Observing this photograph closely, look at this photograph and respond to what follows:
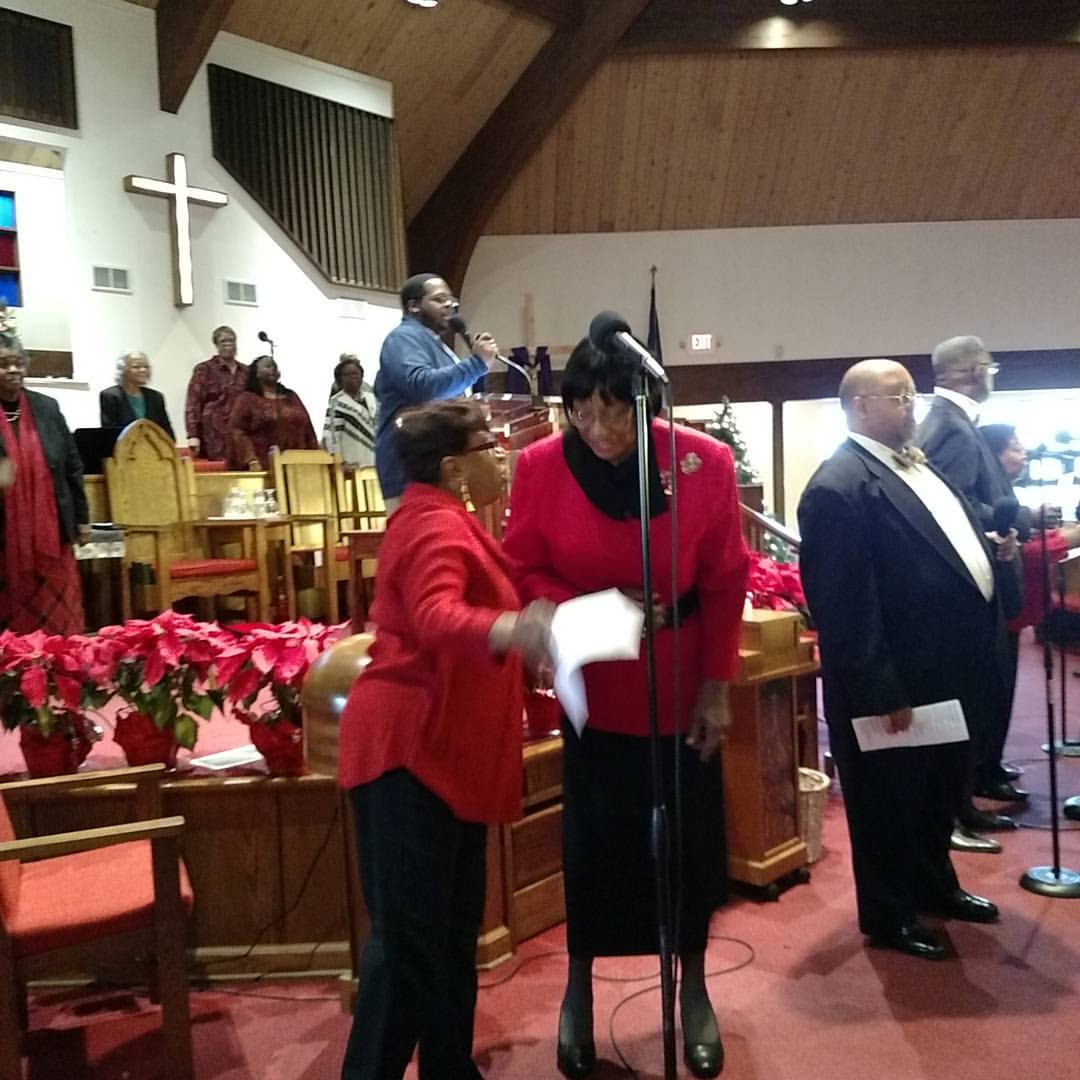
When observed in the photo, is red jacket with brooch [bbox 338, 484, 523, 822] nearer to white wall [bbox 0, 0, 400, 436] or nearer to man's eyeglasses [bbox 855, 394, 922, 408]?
man's eyeglasses [bbox 855, 394, 922, 408]

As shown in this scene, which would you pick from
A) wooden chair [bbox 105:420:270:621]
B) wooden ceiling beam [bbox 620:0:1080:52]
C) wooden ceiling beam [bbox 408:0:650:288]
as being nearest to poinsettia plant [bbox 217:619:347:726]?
wooden chair [bbox 105:420:270:621]

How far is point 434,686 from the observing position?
1487mm

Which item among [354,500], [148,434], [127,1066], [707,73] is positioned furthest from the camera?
[707,73]

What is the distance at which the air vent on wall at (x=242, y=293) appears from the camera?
7.39m

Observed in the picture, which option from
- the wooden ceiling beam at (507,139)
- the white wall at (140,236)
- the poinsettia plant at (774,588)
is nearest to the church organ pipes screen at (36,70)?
the white wall at (140,236)

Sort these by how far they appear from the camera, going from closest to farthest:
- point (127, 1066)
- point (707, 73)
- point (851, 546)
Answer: point (127, 1066) → point (851, 546) → point (707, 73)

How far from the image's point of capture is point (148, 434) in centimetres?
547

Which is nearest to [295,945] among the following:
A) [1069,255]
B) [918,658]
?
[918,658]

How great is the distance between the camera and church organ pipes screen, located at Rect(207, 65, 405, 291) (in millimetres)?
7434

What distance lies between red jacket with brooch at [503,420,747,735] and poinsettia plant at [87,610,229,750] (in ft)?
3.15

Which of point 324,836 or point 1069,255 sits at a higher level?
point 1069,255

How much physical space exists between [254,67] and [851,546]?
263 inches

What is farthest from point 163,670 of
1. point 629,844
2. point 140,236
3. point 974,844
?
point 140,236

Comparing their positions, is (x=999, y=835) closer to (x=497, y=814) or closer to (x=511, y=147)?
(x=497, y=814)
